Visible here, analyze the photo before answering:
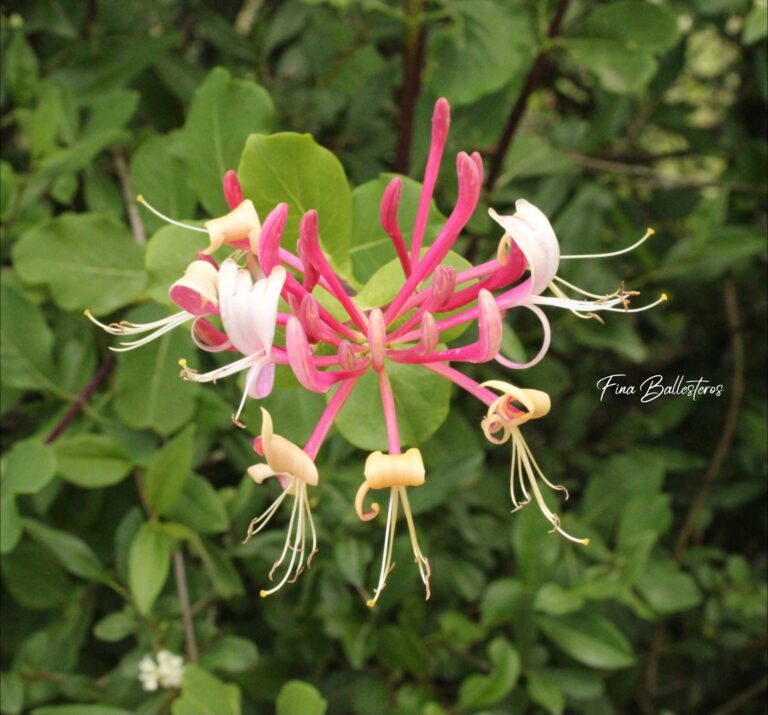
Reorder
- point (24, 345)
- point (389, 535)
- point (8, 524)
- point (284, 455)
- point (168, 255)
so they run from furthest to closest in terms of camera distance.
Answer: point (24, 345)
point (8, 524)
point (168, 255)
point (389, 535)
point (284, 455)

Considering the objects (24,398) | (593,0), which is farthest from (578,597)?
(593,0)

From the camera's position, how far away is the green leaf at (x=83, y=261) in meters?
0.99

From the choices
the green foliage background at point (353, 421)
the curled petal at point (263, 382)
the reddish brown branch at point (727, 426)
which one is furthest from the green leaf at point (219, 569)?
the reddish brown branch at point (727, 426)

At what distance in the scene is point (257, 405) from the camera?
0.89 meters

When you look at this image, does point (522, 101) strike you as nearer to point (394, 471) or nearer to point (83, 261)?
point (83, 261)

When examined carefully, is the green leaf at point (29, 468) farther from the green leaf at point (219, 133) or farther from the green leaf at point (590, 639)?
the green leaf at point (590, 639)

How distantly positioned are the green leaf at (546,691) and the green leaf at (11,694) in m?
0.64

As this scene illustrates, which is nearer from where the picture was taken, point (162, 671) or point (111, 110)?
point (162, 671)

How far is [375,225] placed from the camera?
864 millimetres

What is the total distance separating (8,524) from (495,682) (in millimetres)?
616

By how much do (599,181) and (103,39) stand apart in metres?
0.88

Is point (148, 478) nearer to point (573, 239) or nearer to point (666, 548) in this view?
point (573, 239)

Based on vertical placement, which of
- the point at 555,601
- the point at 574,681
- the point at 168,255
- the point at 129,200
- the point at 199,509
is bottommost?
the point at 574,681

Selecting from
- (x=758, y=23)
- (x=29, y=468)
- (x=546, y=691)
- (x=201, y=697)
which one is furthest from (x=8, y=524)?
(x=758, y=23)
